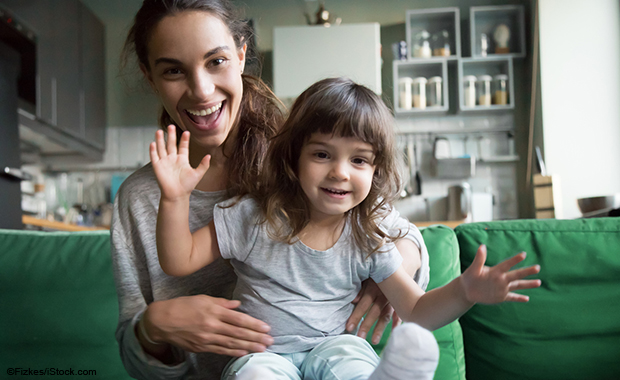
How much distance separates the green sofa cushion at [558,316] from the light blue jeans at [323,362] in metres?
0.52

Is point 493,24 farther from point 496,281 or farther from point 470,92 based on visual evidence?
point 496,281

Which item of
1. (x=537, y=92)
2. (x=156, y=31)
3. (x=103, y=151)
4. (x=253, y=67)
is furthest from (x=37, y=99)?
(x=537, y=92)

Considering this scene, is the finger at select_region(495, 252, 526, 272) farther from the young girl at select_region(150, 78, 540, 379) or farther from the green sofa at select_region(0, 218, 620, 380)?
the green sofa at select_region(0, 218, 620, 380)

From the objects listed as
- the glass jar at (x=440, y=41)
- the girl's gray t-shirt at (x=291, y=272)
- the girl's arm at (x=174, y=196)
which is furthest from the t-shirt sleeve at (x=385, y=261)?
the glass jar at (x=440, y=41)

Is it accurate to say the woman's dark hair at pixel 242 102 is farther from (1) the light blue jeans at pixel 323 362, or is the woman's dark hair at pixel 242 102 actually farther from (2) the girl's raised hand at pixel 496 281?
(2) the girl's raised hand at pixel 496 281

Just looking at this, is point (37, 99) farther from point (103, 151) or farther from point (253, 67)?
point (253, 67)

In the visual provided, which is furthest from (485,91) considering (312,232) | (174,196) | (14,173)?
(174,196)

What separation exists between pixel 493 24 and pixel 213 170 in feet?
13.2

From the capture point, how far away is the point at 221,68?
1080 millimetres

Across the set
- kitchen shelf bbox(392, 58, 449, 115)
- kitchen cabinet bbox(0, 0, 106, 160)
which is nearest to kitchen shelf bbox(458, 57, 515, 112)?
kitchen shelf bbox(392, 58, 449, 115)

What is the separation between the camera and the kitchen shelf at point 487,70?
414 cm

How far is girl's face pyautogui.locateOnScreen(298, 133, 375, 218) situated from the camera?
0.97m

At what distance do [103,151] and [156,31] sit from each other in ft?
12.7

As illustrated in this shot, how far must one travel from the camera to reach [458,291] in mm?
875
